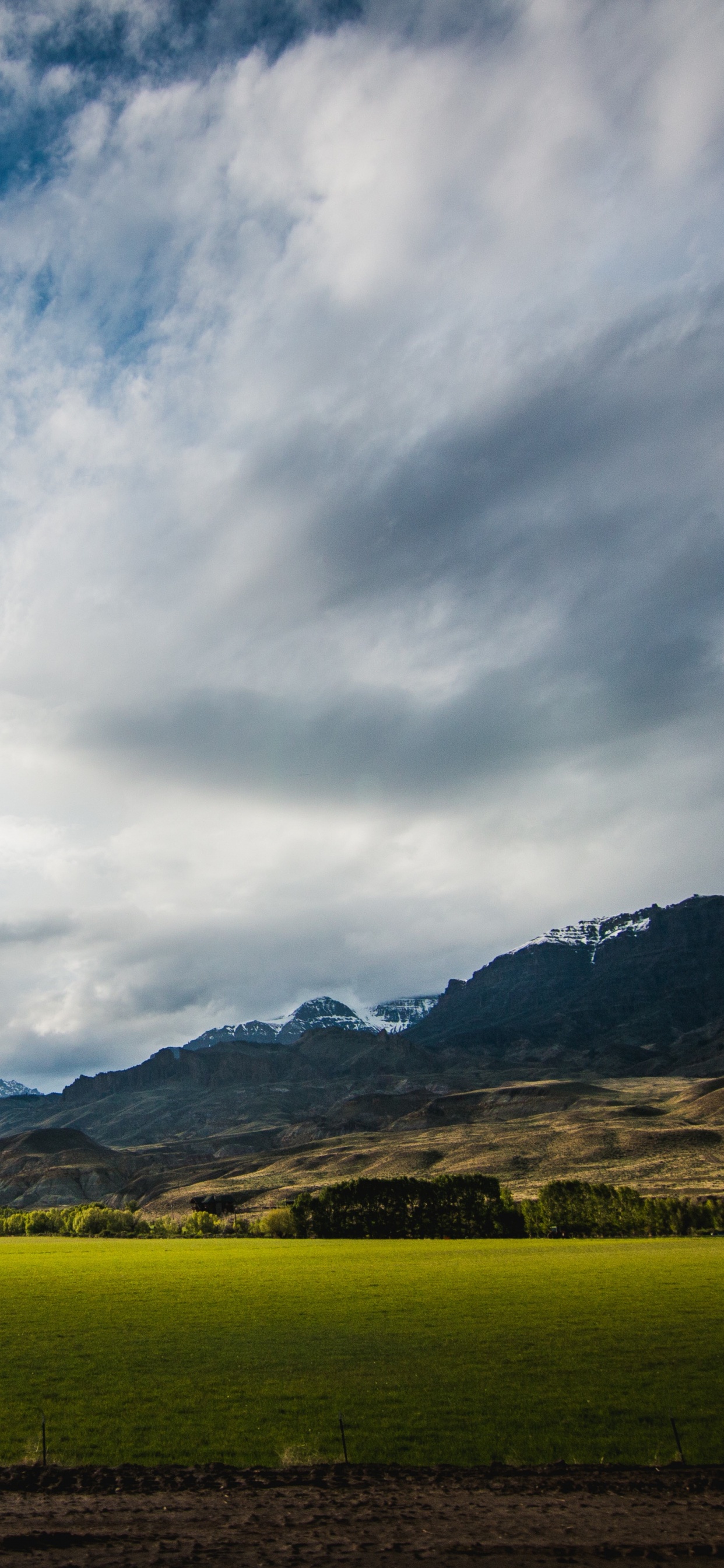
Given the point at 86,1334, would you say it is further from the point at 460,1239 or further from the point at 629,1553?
the point at 460,1239

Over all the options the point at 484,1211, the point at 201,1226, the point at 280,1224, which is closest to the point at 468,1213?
the point at 484,1211

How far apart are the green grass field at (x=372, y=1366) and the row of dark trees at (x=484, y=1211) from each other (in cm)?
4997

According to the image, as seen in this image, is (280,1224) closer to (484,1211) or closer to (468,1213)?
(468,1213)

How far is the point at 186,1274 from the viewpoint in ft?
241

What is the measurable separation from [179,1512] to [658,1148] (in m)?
189

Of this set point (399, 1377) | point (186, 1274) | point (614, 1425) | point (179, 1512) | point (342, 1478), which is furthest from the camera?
point (186, 1274)

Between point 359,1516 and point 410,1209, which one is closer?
point 359,1516

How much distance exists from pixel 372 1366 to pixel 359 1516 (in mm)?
16325

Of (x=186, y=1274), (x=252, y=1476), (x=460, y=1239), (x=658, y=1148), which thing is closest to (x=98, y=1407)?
(x=252, y=1476)

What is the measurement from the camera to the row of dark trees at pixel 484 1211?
373ft

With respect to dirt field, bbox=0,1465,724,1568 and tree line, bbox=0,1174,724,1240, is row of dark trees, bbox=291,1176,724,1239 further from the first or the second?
dirt field, bbox=0,1465,724,1568

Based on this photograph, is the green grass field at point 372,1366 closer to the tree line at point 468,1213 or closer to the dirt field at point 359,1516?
the dirt field at point 359,1516

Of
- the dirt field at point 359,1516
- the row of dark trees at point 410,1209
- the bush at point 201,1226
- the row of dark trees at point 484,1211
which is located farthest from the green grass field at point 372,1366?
the bush at point 201,1226

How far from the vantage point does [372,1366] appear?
118 ft
